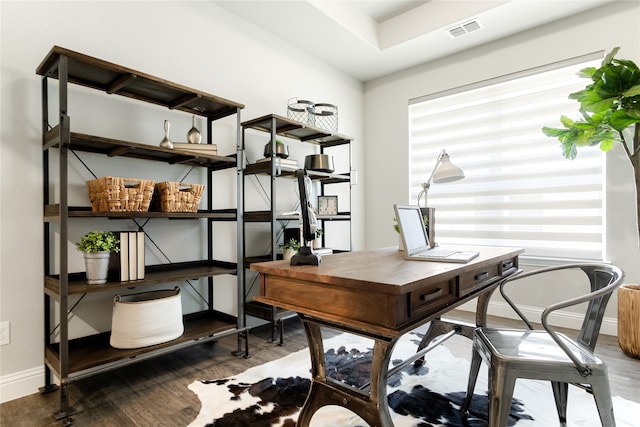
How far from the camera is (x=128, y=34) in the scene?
240 cm

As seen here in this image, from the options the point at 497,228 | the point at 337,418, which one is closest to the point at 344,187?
the point at 497,228

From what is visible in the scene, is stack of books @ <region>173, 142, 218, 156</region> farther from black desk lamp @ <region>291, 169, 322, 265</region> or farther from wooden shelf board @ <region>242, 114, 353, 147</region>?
black desk lamp @ <region>291, 169, 322, 265</region>

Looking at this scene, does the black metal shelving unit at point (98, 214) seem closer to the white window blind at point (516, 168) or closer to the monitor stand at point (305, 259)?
the monitor stand at point (305, 259)

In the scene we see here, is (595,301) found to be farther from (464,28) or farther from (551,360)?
(464,28)

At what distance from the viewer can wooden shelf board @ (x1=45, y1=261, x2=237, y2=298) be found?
1849mm

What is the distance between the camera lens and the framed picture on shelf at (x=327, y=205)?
3533 mm

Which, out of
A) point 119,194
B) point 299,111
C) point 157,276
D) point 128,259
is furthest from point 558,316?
point 119,194

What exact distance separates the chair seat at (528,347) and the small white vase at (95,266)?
198 centimetres

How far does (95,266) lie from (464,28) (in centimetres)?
362

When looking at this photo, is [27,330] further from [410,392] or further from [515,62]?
[515,62]

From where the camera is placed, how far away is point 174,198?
221 centimetres

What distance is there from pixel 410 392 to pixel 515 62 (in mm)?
3294

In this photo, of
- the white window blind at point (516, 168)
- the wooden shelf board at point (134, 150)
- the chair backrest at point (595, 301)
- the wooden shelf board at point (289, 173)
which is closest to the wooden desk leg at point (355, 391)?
the chair backrest at point (595, 301)

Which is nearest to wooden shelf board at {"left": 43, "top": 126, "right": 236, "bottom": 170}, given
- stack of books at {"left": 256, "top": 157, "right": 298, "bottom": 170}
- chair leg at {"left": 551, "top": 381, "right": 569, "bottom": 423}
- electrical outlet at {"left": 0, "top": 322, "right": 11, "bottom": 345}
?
stack of books at {"left": 256, "top": 157, "right": 298, "bottom": 170}
